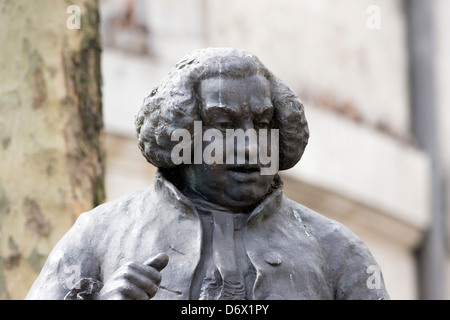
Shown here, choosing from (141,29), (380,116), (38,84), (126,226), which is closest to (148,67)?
(141,29)

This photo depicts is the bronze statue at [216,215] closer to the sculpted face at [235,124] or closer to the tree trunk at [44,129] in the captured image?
the sculpted face at [235,124]

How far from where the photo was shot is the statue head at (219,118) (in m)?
6.28

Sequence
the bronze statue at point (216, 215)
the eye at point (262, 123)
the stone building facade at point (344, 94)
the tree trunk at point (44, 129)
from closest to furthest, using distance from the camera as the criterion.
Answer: the bronze statue at point (216, 215)
the eye at point (262, 123)
the tree trunk at point (44, 129)
the stone building facade at point (344, 94)

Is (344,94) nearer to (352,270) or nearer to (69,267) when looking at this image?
(352,270)

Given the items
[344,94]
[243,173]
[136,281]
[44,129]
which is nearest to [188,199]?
[243,173]

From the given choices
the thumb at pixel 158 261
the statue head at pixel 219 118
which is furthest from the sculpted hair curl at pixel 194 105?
the thumb at pixel 158 261

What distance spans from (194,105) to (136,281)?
0.73 m

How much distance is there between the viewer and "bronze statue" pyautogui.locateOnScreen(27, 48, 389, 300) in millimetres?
6246

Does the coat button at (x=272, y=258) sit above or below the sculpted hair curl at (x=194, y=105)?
below

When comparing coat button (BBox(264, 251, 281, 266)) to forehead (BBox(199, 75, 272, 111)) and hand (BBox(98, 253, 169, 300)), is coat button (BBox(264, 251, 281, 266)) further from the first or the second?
forehead (BBox(199, 75, 272, 111))

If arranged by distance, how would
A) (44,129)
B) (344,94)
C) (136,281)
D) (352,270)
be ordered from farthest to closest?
(344,94) < (44,129) < (352,270) < (136,281)

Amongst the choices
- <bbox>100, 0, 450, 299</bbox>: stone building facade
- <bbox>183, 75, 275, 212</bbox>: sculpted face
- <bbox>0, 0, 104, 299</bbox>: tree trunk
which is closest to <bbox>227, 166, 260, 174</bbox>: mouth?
<bbox>183, 75, 275, 212</bbox>: sculpted face

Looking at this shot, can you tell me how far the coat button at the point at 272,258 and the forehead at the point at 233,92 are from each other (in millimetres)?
549

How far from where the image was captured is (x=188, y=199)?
6.39m
